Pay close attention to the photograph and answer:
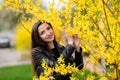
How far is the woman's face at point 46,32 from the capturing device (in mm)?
4194

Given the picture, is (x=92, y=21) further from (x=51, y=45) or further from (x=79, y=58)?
(x=51, y=45)

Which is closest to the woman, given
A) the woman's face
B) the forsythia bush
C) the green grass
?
the woman's face

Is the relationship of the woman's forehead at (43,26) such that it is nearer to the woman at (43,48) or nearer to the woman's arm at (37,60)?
the woman at (43,48)

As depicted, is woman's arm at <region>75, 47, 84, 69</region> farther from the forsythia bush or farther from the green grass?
the green grass

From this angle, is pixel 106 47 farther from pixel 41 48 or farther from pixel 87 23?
pixel 41 48

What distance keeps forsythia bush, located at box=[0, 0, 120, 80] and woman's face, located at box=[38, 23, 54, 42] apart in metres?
0.15

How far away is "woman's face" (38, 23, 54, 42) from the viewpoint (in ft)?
13.8

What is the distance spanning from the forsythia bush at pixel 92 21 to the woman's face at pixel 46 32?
0.15 metres

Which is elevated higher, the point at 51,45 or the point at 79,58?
the point at 51,45

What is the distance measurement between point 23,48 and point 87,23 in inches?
972

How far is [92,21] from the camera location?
12.6 feet

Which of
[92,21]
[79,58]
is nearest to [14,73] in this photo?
[79,58]

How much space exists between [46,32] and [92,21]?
1.94ft

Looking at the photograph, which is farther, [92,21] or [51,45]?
[51,45]
